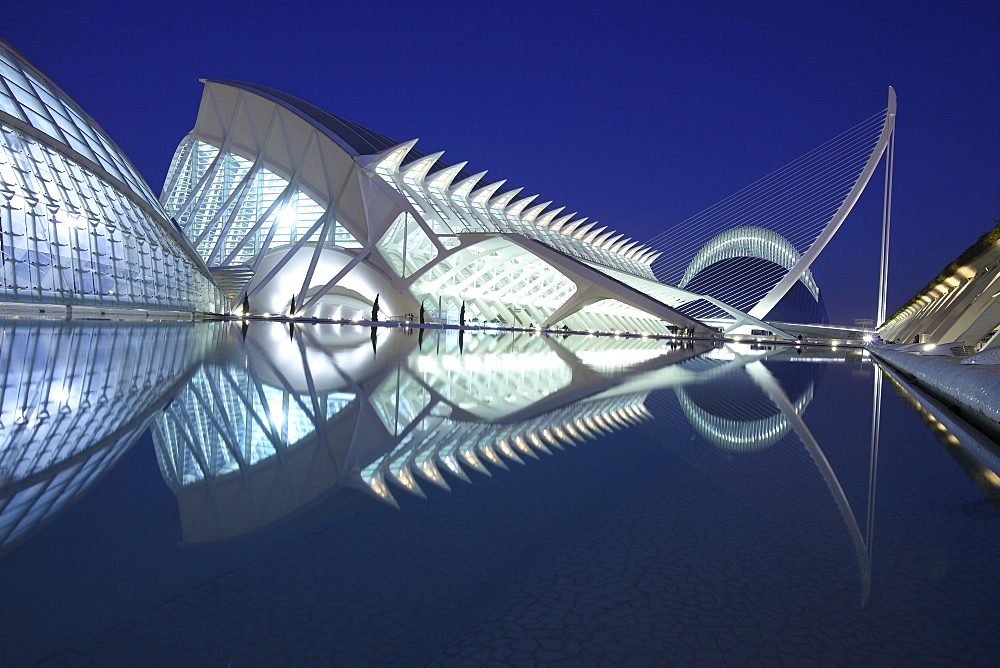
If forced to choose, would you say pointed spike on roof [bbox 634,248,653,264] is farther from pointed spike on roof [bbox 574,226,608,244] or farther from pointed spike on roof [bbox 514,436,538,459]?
pointed spike on roof [bbox 514,436,538,459]

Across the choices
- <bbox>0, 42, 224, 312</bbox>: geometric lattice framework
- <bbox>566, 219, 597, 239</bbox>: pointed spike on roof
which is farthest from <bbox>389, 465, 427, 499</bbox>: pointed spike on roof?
<bbox>566, 219, 597, 239</bbox>: pointed spike on roof

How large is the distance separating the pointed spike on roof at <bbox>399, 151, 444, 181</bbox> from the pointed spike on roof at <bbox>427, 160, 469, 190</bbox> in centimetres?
48

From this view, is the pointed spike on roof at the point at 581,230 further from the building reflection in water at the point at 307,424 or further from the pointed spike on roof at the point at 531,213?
the building reflection in water at the point at 307,424

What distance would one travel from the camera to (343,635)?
167 centimetres

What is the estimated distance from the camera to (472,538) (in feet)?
7.89

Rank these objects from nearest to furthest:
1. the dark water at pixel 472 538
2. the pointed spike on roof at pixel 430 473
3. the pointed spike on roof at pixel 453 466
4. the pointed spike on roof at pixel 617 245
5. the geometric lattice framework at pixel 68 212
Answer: the dark water at pixel 472 538
the pointed spike on roof at pixel 430 473
the pointed spike on roof at pixel 453 466
the geometric lattice framework at pixel 68 212
the pointed spike on roof at pixel 617 245

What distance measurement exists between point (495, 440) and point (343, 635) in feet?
8.41

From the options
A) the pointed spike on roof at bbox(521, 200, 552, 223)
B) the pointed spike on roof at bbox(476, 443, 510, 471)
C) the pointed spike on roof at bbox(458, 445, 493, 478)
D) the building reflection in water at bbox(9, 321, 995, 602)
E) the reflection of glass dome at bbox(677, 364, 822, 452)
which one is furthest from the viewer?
the pointed spike on roof at bbox(521, 200, 552, 223)

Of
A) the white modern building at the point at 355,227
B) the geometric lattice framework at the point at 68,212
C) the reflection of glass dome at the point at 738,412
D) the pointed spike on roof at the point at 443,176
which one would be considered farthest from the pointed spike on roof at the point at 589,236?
the reflection of glass dome at the point at 738,412

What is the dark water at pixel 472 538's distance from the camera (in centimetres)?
170

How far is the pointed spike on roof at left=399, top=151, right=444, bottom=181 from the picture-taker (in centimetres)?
3484

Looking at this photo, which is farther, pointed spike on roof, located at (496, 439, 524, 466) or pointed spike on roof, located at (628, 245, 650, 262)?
pointed spike on roof, located at (628, 245, 650, 262)

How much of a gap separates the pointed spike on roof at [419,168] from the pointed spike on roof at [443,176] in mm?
475

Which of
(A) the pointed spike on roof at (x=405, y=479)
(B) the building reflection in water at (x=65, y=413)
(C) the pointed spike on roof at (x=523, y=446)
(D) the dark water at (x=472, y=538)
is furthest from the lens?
(C) the pointed spike on roof at (x=523, y=446)
